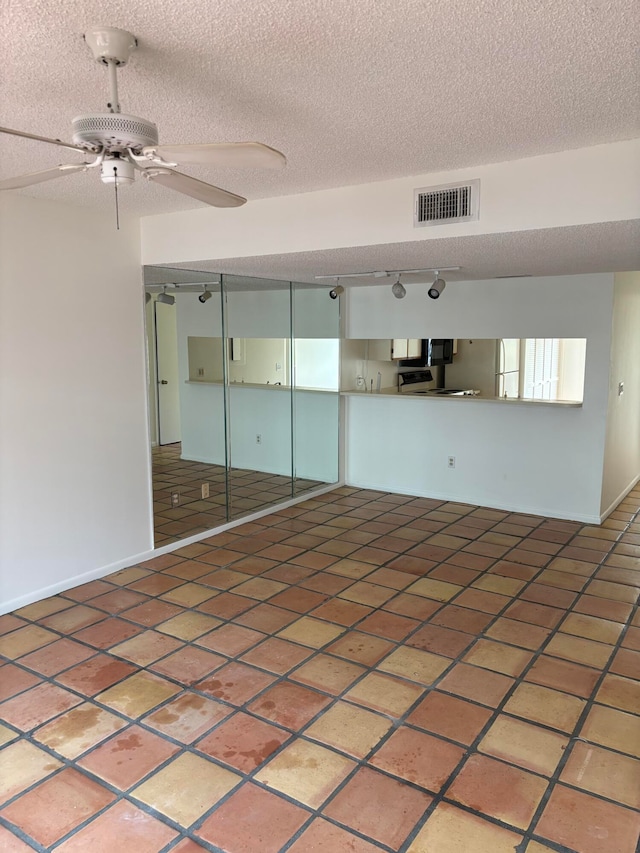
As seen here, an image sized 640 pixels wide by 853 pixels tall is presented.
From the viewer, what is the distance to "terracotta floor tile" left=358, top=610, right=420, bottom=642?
11.1 feet

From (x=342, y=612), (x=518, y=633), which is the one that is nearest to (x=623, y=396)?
(x=518, y=633)

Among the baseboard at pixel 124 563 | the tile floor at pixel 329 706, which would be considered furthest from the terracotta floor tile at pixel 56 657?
the baseboard at pixel 124 563

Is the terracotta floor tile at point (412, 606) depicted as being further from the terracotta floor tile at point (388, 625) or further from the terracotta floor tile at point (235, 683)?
the terracotta floor tile at point (235, 683)

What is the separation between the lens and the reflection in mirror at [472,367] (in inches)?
233

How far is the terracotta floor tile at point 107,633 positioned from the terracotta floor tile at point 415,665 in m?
1.37

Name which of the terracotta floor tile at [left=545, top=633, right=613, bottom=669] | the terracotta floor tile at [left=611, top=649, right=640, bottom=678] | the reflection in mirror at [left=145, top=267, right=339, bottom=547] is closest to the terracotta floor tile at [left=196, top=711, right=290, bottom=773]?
the terracotta floor tile at [left=545, top=633, right=613, bottom=669]

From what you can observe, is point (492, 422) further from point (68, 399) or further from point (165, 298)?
point (68, 399)

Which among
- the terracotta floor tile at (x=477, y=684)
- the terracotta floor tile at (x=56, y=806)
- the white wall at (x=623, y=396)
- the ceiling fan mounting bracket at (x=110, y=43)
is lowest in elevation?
the terracotta floor tile at (x=56, y=806)

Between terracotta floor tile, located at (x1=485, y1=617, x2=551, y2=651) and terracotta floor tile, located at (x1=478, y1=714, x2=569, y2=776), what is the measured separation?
701 millimetres

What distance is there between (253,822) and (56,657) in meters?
1.54

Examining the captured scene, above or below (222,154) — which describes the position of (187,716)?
below

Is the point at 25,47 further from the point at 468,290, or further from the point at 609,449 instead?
the point at 609,449

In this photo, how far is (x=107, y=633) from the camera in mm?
3398

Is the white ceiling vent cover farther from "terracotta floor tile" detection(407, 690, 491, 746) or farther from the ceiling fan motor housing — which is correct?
"terracotta floor tile" detection(407, 690, 491, 746)
